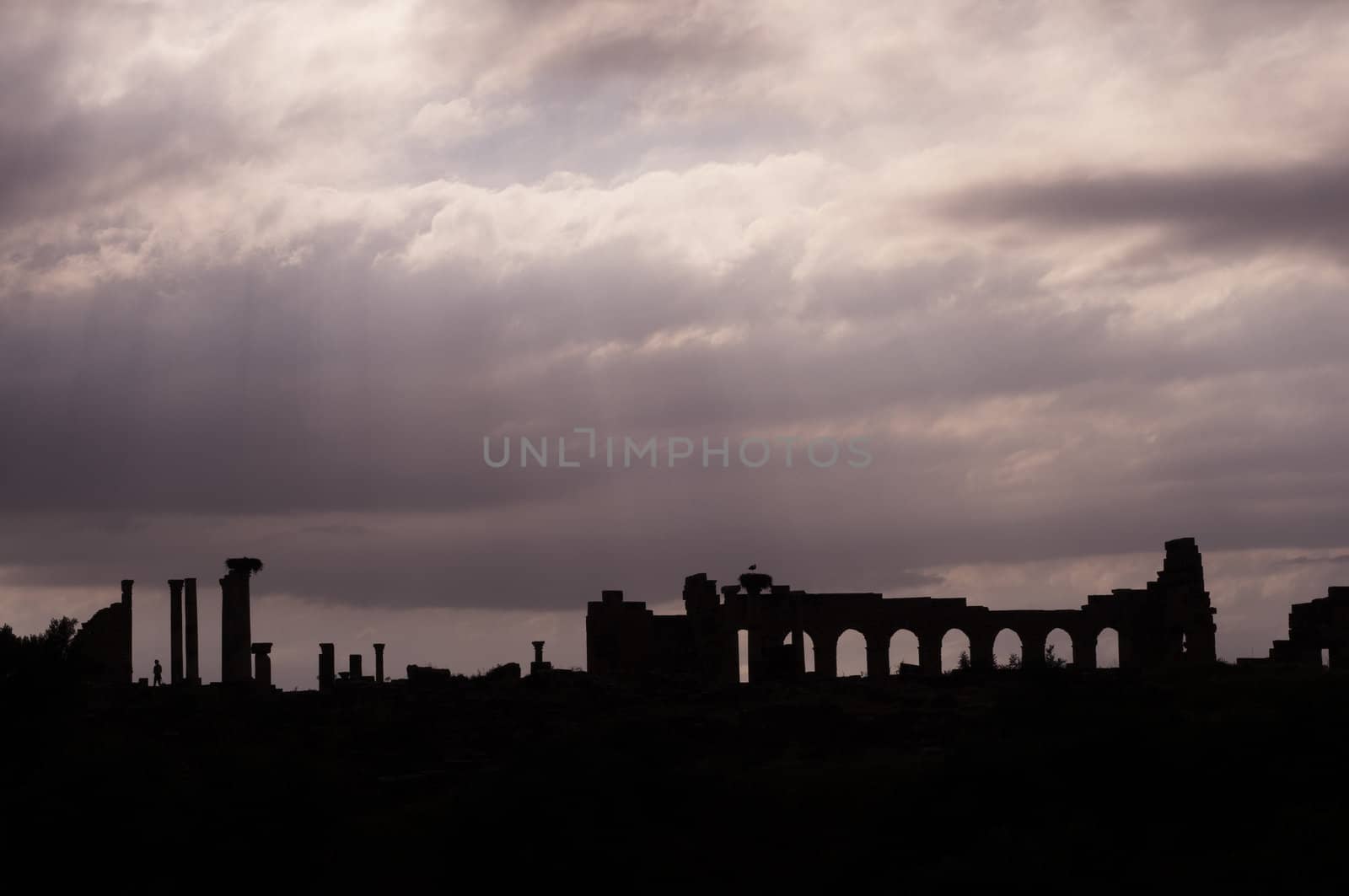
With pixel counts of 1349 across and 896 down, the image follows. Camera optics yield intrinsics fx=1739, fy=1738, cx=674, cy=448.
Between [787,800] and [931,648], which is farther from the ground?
[931,648]

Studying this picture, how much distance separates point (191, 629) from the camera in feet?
183

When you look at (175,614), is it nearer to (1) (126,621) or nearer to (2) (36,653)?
(1) (126,621)

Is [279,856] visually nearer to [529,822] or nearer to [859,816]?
[529,822]

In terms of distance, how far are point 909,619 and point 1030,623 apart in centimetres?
477

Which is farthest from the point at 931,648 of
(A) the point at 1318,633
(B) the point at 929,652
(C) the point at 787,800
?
(C) the point at 787,800

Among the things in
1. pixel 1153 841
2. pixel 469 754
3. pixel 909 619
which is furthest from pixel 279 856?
pixel 909 619

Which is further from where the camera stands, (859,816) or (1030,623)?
(1030,623)

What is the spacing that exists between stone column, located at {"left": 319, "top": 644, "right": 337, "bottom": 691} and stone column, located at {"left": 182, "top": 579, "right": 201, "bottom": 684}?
387 cm

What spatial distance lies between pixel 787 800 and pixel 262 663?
3171 centimetres

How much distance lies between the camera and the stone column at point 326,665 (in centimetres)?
5588

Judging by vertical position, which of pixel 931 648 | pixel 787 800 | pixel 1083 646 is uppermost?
pixel 931 648

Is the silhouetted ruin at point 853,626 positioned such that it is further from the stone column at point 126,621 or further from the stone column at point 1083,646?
the stone column at point 126,621

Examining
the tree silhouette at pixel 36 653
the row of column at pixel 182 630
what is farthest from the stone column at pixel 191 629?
the tree silhouette at pixel 36 653

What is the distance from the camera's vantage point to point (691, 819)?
26.5 metres
